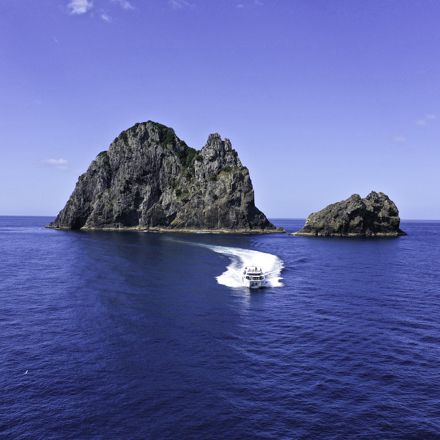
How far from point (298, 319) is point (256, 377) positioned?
17.0 meters

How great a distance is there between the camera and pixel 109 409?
2473cm

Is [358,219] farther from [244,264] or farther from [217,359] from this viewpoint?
[217,359]

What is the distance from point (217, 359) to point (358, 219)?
162782 millimetres

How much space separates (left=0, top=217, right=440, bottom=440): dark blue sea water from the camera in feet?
77.3

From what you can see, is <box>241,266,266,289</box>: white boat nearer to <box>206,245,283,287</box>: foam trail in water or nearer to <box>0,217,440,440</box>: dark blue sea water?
<box>206,245,283,287</box>: foam trail in water

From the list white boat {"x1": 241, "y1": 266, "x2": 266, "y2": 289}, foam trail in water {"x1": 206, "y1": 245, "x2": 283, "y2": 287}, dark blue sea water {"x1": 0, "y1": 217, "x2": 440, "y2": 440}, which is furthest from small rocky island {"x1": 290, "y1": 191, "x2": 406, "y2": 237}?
white boat {"x1": 241, "y1": 266, "x2": 266, "y2": 289}

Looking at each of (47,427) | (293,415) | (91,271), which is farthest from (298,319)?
(91,271)

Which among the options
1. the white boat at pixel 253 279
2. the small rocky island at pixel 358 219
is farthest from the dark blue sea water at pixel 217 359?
the small rocky island at pixel 358 219

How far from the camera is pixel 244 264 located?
87750 mm

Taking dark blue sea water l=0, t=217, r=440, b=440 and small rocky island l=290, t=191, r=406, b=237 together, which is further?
small rocky island l=290, t=191, r=406, b=237

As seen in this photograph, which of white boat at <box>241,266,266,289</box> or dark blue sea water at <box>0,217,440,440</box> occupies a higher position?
white boat at <box>241,266,266,289</box>

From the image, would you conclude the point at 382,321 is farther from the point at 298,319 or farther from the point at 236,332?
the point at 236,332

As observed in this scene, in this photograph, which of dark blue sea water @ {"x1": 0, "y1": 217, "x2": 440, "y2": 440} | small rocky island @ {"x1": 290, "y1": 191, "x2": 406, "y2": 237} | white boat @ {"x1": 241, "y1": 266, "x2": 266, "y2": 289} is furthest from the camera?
small rocky island @ {"x1": 290, "y1": 191, "x2": 406, "y2": 237}

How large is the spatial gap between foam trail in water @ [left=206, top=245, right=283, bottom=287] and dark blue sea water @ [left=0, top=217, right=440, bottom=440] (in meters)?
2.28
